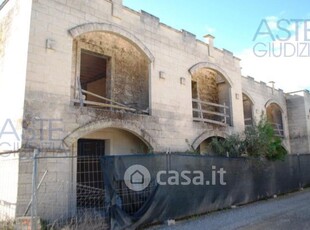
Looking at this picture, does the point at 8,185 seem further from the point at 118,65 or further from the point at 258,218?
the point at 258,218

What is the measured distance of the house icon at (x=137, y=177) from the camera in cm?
715

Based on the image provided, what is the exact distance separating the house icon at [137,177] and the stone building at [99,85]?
213cm

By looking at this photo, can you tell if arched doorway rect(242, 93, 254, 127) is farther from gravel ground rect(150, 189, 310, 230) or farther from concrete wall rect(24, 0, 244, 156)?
gravel ground rect(150, 189, 310, 230)

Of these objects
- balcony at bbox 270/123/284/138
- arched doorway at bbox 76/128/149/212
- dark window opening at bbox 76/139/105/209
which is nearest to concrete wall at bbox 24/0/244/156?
arched doorway at bbox 76/128/149/212

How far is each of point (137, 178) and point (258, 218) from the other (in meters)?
3.49

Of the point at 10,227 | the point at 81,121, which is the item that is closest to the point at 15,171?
the point at 10,227

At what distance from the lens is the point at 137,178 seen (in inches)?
286

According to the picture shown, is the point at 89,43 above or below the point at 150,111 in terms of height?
above

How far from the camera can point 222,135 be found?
13445 millimetres

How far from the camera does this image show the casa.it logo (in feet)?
23.3

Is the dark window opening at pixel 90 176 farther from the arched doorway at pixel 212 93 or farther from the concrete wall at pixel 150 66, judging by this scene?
the arched doorway at pixel 212 93

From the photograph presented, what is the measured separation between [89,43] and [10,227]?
265 inches

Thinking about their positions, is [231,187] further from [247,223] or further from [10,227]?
[10,227]

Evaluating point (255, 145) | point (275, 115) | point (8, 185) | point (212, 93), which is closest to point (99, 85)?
point (212, 93)
